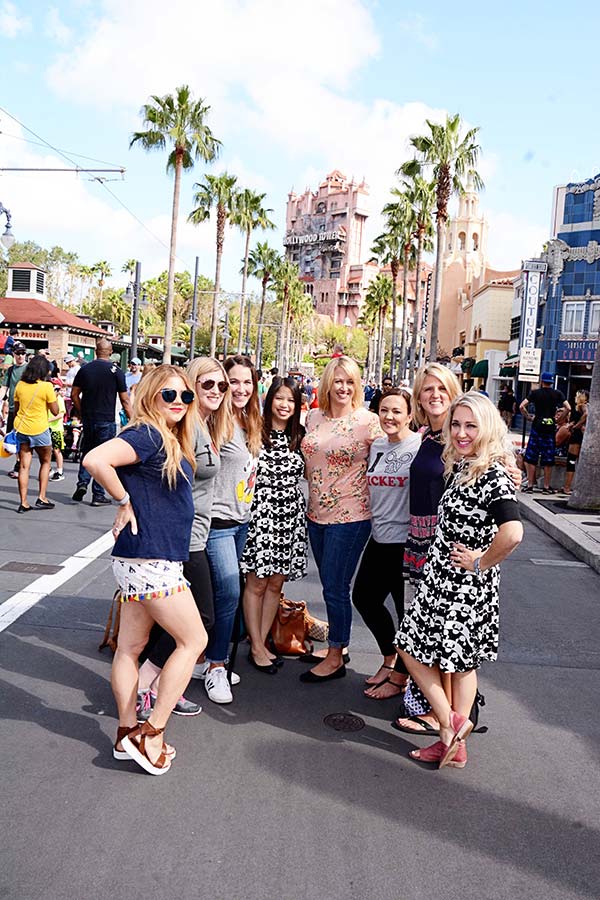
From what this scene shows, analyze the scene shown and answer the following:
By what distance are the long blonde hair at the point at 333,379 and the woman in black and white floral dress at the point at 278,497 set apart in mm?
177

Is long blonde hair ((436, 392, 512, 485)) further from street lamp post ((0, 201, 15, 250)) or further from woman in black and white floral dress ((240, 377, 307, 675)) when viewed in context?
street lamp post ((0, 201, 15, 250))

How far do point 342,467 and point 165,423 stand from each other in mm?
1432

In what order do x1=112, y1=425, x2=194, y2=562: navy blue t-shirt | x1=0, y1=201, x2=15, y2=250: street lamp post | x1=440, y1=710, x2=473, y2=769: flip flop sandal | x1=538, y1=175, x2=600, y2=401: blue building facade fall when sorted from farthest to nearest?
x1=538, y1=175, x2=600, y2=401: blue building facade < x1=0, y1=201, x2=15, y2=250: street lamp post < x1=440, y1=710, x2=473, y2=769: flip flop sandal < x1=112, y1=425, x2=194, y2=562: navy blue t-shirt

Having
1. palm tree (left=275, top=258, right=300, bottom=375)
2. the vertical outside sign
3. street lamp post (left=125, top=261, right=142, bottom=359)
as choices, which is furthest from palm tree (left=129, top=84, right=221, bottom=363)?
palm tree (left=275, top=258, right=300, bottom=375)

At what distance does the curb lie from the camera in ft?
28.1

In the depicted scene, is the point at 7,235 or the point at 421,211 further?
the point at 421,211

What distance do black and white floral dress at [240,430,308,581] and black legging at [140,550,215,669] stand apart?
1.96ft

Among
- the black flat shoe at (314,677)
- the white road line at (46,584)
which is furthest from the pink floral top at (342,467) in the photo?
the white road line at (46,584)

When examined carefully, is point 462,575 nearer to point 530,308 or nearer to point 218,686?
point 218,686

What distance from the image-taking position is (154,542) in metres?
3.43

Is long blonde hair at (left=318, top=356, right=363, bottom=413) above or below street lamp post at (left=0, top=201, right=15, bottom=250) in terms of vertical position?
below

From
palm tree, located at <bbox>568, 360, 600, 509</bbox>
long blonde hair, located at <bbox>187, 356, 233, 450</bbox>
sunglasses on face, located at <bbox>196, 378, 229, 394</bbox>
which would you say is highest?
sunglasses on face, located at <bbox>196, 378, 229, 394</bbox>

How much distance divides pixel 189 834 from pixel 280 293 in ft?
282

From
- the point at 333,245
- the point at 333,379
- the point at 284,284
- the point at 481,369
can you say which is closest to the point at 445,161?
the point at 481,369
